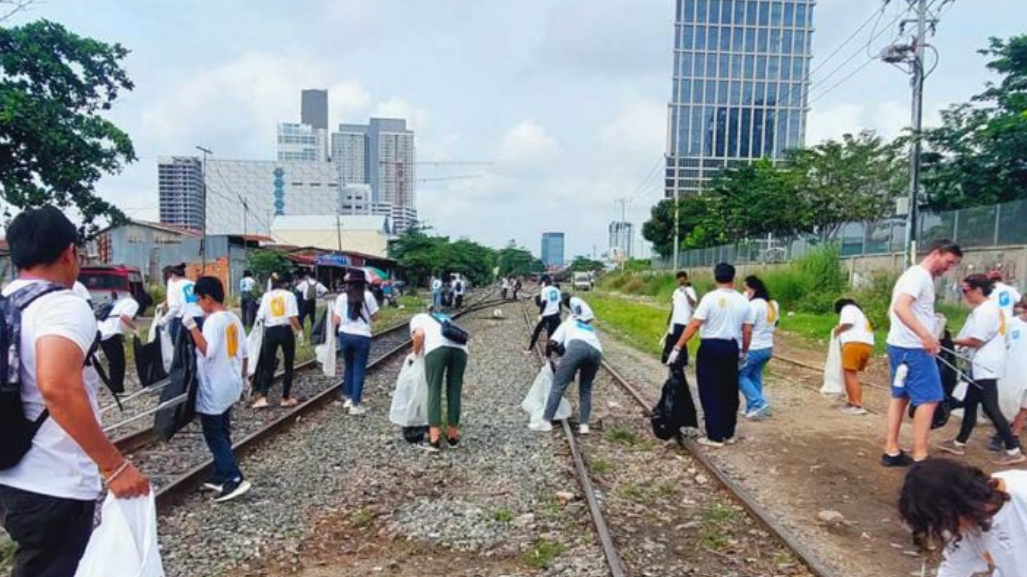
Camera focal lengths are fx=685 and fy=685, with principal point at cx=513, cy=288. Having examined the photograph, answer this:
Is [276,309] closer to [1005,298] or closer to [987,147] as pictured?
[1005,298]

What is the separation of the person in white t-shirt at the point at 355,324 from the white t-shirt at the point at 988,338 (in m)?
6.26

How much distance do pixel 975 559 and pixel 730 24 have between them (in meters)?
103

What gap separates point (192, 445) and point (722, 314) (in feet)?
18.3

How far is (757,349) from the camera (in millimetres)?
8102

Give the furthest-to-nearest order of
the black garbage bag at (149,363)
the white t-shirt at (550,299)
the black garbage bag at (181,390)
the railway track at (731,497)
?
the white t-shirt at (550,299) < the black garbage bag at (149,363) < the black garbage bag at (181,390) < the railway track at (731,497)

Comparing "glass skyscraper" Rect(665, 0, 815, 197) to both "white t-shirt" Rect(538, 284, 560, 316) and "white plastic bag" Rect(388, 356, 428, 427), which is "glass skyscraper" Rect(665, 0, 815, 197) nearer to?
"white t-shirt" Rect(538, 284, 560, 316)

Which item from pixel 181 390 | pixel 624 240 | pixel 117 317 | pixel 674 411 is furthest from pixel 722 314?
pixel 624 240

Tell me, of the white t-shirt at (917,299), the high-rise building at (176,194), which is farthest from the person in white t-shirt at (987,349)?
the high-rise building at (176,194)

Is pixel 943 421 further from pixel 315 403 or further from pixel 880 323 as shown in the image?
pixel 880 323

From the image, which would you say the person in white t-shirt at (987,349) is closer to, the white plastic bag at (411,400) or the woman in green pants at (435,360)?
the woman in green pants at (435,360)

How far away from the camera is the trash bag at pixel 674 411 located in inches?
284

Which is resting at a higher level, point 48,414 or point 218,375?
point 48,414

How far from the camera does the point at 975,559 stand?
238 centimetres

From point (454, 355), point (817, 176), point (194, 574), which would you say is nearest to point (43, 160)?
point (454, 355)
